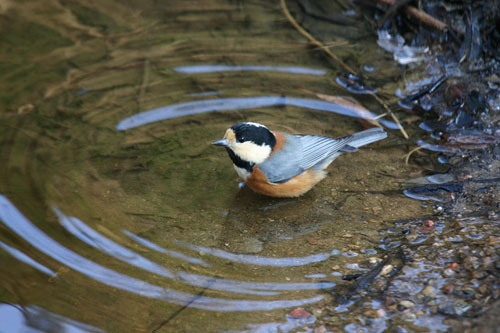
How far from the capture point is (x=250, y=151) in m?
5.12

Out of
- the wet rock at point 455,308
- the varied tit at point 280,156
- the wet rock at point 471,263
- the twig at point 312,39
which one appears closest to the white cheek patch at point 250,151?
the varied tit at point 280,156

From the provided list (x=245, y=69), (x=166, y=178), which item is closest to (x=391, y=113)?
(x=245, y=69)

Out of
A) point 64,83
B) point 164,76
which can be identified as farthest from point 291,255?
point 64,83

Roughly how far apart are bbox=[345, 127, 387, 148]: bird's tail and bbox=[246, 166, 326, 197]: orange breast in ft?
1.53

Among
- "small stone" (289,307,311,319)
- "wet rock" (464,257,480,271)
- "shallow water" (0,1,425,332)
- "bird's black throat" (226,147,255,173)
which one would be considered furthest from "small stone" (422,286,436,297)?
"bird's black throat" (226,147,255,173)

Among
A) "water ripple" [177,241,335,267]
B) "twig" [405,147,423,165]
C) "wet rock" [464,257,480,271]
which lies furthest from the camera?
"twig" [405,147,423,165]

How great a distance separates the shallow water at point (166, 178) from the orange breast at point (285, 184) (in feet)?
0.45

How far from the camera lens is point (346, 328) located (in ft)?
11.8

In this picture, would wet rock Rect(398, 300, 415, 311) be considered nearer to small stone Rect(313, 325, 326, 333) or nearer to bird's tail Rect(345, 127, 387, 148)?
small stone Rect(313, 325, 326, 333)

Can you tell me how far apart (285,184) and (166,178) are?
1.12 m

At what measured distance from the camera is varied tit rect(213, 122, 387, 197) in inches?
202

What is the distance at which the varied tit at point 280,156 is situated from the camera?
512 centimetres

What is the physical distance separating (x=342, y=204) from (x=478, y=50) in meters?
2.77

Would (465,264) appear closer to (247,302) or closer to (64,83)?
(247,302)
